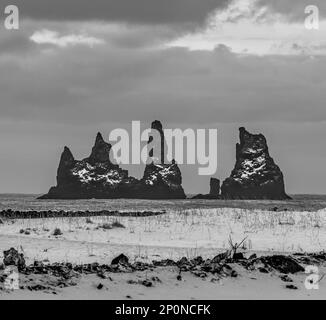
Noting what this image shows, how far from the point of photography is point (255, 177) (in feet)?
588

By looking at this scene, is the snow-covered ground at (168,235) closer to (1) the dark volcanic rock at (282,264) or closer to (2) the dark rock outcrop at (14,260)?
(2) the dark rock outcrop at (14,260)

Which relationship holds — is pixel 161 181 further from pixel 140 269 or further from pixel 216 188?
pixel 140 269

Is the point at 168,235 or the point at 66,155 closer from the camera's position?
the point at 168,235

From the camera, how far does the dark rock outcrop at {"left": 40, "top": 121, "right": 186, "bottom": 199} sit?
626 ft

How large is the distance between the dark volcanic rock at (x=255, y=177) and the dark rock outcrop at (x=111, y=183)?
58.3 ft

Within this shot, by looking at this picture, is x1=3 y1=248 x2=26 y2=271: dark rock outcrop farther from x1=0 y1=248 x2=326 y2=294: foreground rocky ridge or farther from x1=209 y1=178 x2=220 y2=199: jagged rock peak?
x1=209 y1=178 x2=220 y2=199: jagged rock peak

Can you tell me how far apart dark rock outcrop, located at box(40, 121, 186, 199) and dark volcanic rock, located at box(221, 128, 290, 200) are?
1778 centimetres

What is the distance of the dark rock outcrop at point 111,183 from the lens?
191 meters

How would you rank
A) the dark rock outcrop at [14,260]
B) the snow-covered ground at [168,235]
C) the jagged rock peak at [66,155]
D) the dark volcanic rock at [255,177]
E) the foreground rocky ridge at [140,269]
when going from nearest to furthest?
the foreground rocky ridge at [140,269], the dark rock outcrop at [14,260], the snow-covered ground at [168,235], the dark volcanic rock at [255,177], the jagged rock peak at [66,155]

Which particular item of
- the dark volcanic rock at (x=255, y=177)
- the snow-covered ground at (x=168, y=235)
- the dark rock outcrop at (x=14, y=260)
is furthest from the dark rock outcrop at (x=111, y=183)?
the dark rock outcrop at (x=14, y=260)

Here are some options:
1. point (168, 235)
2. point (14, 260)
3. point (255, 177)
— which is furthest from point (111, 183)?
point (14, 260)

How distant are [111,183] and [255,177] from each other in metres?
42.3
